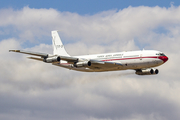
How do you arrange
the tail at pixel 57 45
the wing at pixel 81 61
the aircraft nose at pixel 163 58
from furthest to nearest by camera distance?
the tail at pixel 57 45 → the aircraft nose at pixel 163 58 → the wing at pixel 81 61

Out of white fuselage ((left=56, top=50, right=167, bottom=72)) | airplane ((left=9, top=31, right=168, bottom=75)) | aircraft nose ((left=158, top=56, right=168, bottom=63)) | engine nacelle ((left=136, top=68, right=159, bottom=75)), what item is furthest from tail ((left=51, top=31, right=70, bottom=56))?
aircraft nose ((left=158, top=56, right=168, bottom=63))

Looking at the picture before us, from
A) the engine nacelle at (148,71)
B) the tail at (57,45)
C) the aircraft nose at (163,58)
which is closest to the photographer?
the aircraft nose at (163,58)

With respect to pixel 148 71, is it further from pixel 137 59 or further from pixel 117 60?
pixel 117 60

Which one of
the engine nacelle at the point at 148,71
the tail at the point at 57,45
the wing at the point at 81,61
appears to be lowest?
the engine nacelle at the point at 148,71

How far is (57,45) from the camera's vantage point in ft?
380

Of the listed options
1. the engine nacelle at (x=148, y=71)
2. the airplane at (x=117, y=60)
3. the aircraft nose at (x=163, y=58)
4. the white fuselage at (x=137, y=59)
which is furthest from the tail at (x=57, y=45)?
the aircraft nose at (x=163, y=58)

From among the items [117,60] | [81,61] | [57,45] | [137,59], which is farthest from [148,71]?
[57,45]

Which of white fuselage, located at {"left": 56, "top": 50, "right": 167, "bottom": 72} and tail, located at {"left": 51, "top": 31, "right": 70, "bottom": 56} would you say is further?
tail, located at {"left": 51, "top": 31, "right": 70, "bottom": 56}

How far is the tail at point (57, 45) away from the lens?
115 m

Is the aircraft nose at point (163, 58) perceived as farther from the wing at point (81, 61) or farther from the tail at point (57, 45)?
the tail at point (57, 45)

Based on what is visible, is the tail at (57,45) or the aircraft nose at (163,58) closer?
the aircraft nose at (163,58)

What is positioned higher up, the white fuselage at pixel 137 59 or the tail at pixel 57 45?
the tail at pixel 57 45

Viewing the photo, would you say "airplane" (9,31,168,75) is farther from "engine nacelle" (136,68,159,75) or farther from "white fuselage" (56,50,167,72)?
"engine nacelle" (136,68,159,75)

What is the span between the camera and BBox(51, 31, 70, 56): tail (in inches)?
4528
